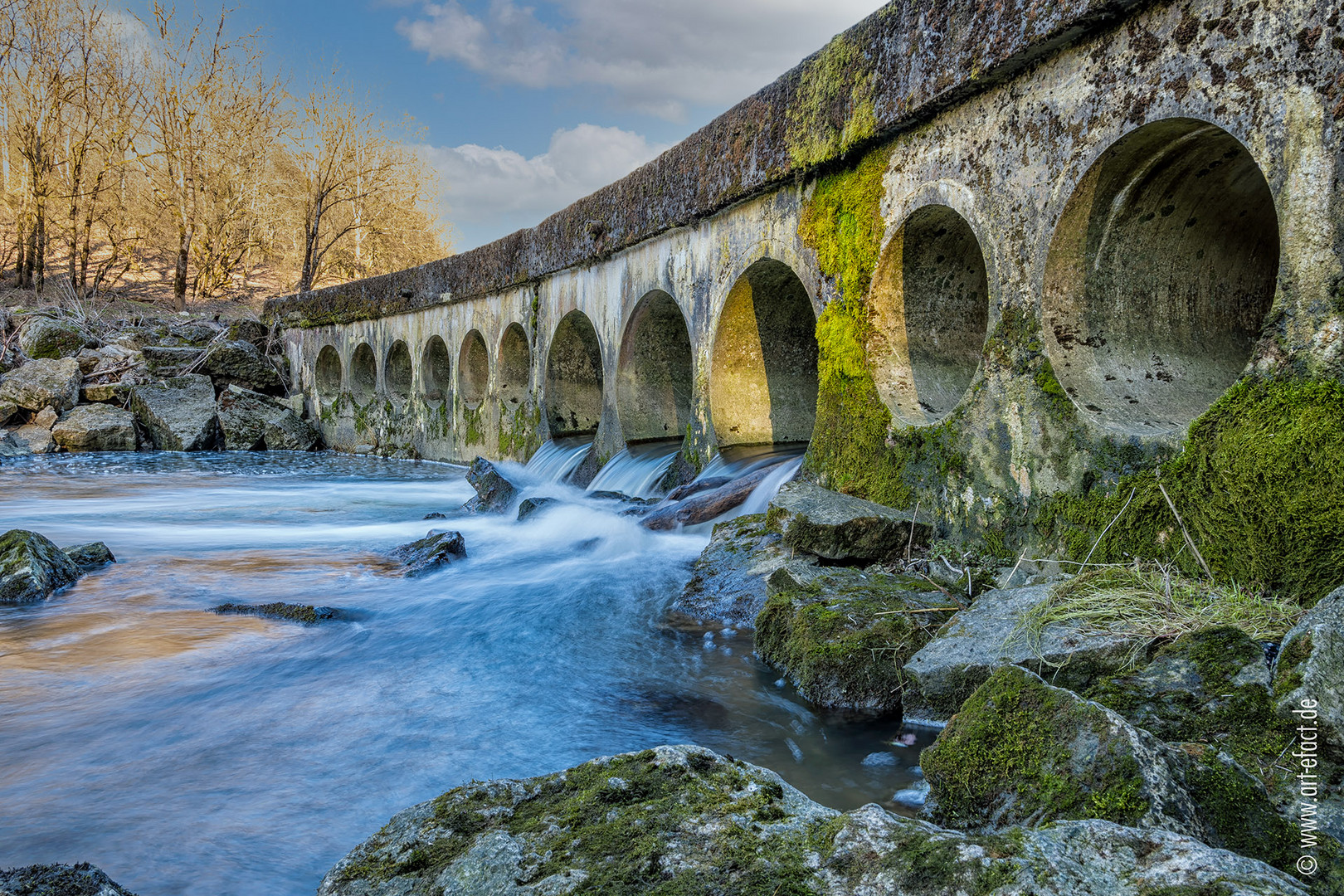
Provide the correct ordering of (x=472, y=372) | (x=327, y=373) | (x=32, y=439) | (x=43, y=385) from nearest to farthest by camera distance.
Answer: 1. (x=472, y=372)
2. (x=32, y=439)
3. (x=43, y=385)
4. (x=327, y=373)

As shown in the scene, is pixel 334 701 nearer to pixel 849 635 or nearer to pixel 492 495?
pixel 849 635

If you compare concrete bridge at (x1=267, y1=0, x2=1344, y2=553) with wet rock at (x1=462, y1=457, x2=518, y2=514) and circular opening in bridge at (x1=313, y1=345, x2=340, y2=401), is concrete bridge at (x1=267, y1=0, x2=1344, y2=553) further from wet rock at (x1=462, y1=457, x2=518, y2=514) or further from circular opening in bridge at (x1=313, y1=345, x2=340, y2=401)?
circular opening in bridge at (x1=313, y1=345, x2=340, y2=401)

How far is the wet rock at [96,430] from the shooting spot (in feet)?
43.2

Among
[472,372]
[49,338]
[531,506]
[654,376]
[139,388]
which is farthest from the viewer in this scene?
[49,338]

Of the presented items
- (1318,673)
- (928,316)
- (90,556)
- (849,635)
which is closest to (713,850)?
(1318,673)

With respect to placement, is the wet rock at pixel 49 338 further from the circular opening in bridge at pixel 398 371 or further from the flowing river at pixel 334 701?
the flowing river at pixel 334 701

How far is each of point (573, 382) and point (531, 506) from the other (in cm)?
348

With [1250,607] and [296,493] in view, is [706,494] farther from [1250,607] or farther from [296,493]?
[296,493]

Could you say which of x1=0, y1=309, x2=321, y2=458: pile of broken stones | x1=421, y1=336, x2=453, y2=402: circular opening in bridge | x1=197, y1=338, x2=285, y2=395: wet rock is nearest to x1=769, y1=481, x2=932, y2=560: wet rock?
x1=421, y1=336, x2=453, y2=402: circular opening in bridge

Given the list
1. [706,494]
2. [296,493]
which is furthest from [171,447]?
[706,494]

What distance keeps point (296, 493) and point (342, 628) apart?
6.57 m

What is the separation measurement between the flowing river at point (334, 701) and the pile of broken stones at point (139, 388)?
886 cm

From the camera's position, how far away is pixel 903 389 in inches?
195

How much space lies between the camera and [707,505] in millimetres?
A: 6012
